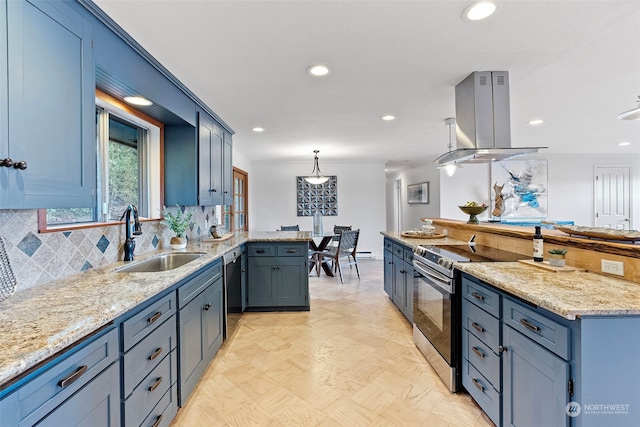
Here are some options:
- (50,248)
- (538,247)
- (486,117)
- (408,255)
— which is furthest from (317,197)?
(50,248)

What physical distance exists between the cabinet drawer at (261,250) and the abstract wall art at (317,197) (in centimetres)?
352

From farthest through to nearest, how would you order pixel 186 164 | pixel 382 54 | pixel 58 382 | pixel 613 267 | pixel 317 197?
pixel 317 197
pixel 186 164
pixel 382 54
pixel 613 267
pixel 58 382

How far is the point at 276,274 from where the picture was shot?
338 centimetres

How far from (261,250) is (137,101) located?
188 cm

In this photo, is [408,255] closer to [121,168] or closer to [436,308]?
[436,308]

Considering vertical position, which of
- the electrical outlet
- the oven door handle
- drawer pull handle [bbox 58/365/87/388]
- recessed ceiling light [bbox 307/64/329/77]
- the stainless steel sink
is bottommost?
drawer pull handle [bbox 58/365/87/388]

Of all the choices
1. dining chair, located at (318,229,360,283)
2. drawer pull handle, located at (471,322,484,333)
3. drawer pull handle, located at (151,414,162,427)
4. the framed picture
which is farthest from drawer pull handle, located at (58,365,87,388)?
the framed picture

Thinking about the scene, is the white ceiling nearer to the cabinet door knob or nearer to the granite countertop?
the cabinet door knob

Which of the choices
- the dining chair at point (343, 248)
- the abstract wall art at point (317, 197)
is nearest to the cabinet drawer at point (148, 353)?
the dining chair at point (343, 248)

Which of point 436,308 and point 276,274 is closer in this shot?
point 436,308

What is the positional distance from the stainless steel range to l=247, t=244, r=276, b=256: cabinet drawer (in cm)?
161

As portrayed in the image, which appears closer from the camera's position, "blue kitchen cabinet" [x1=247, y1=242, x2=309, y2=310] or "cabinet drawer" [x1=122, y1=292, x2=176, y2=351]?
A: "cabinet drawer" [x1=122, y1=292, x2=176, y2=351]

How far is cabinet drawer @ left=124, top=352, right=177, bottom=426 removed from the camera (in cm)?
124

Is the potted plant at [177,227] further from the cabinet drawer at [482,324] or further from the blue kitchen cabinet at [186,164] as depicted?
the cabinet drawer at [482,324]
